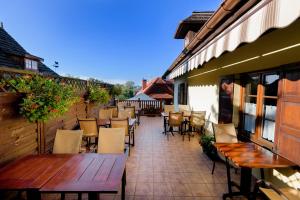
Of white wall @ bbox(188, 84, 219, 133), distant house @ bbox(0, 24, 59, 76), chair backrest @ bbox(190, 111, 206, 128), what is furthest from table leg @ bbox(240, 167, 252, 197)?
distant house @ bbox(0, 24, 59, 76)

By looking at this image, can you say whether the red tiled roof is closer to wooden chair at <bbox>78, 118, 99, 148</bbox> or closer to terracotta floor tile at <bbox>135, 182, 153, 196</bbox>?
wooden chair at <bbox>78, 118, 99, 148</bbox>

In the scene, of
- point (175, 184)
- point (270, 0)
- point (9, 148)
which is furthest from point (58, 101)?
point (270, 0)

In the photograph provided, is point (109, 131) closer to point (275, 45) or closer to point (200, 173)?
point (200, 173)

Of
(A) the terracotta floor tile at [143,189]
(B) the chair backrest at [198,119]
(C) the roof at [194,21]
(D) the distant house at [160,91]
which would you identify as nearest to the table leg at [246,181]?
(A) the terracotta floor tile at [143,189]

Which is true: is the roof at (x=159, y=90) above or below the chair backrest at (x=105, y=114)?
above

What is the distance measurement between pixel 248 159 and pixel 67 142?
2.55m

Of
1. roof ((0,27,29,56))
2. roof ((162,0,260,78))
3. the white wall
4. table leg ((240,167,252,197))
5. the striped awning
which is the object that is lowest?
table leg ((240,167,252,197))

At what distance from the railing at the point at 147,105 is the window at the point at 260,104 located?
296 inches

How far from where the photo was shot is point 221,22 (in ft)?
6.89

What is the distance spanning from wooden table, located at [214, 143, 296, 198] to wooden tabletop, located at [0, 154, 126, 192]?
1.46 meters

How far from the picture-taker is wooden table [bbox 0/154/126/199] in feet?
5.23

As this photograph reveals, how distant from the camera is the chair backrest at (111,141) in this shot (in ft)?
9.43

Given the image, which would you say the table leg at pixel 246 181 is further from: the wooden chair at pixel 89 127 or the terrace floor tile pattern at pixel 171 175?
the wooden chair at pixel 89 127

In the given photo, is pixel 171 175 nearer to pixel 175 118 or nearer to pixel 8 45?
pixel 175 118
